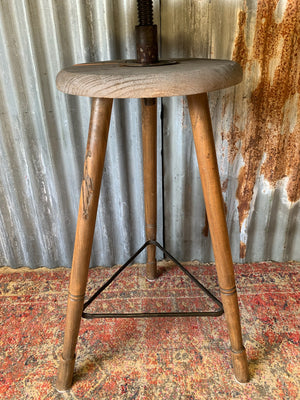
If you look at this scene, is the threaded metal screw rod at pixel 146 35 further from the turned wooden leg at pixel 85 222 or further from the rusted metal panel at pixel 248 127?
the rusted metal panel at pixel 248 127

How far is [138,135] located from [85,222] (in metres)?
0.57

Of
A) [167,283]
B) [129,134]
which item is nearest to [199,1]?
[129,134]

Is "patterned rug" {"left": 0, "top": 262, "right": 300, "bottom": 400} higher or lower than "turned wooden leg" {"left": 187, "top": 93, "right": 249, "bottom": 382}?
lower

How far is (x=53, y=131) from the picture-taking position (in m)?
1.35

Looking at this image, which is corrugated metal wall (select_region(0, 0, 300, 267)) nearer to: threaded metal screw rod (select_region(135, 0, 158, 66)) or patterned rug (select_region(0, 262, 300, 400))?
patterned rug (select_region(0, 262, 300, 400))

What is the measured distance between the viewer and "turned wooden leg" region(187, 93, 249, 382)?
849 millimetres

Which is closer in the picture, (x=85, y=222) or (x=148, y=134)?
(x=85, y=222)

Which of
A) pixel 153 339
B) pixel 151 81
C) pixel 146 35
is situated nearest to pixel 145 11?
pixel 146 35

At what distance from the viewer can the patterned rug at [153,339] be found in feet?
3.48

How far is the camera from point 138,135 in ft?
4.45

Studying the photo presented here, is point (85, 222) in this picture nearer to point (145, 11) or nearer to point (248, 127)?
point (145, 11)

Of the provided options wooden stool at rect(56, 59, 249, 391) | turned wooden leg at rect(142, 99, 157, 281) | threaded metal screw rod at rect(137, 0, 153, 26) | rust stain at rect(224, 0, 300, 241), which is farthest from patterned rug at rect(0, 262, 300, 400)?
threaded metal screw rod at rect(137, 0, 153, 26)

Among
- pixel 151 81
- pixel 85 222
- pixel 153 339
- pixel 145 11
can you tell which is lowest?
pixel 153 339

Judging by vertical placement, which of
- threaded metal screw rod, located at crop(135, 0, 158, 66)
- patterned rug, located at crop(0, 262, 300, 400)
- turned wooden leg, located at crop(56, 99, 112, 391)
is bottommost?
patterned rug, located at crop(0, 262, 300, 400)
